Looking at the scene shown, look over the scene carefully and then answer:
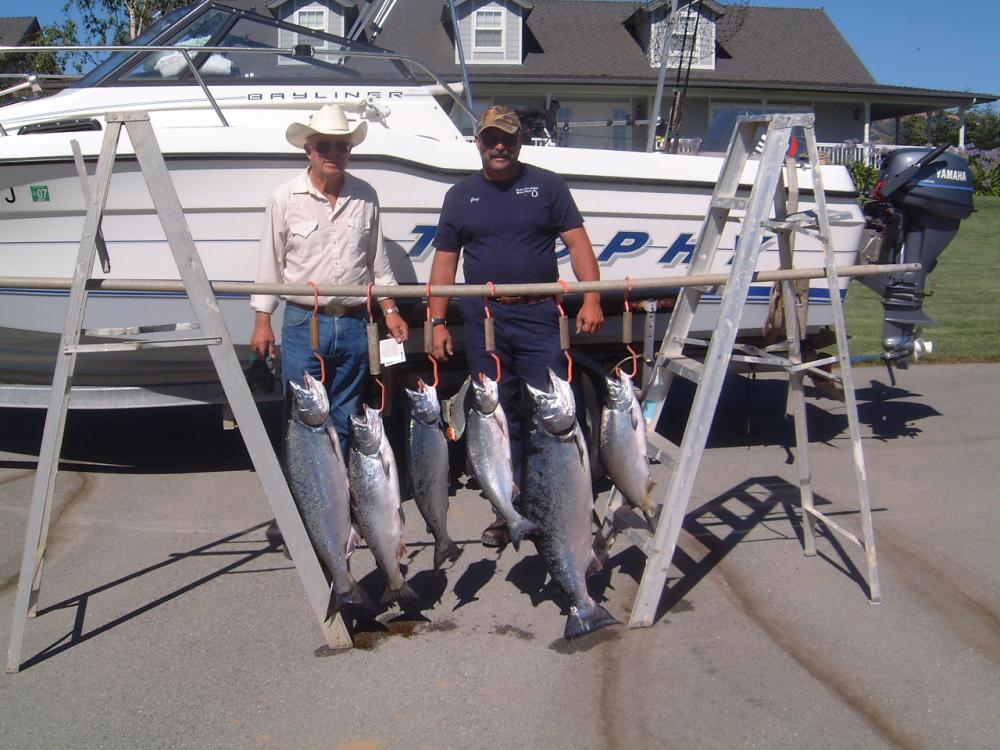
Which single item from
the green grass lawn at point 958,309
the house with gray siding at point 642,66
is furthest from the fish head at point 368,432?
the house with gray siding at point 642,66

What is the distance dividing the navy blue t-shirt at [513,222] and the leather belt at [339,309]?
0.51 meters

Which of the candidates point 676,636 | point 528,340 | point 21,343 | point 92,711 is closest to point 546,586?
point 676,636

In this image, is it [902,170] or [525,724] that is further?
[902,170]

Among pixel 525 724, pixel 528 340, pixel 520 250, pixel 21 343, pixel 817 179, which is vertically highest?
pixel 817 179

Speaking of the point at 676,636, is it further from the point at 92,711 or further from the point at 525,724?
the point at 92,711

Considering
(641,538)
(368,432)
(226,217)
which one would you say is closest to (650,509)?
(641,538)

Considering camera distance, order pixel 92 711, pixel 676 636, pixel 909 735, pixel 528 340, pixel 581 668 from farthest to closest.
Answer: pixel 528 340
pixel 676 636
pixel 581 668
pixel 92 711
pixel 909 735

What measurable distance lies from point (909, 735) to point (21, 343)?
502cm

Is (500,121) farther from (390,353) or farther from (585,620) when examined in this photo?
(585,620)

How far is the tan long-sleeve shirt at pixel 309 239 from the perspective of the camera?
440 cm

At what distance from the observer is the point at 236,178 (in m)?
5.22

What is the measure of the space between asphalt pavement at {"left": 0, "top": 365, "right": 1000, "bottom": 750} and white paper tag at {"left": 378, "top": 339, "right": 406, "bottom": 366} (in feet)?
3.66

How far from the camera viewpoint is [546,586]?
4570mm

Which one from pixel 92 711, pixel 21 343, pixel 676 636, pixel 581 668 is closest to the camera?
pixel 92 711
